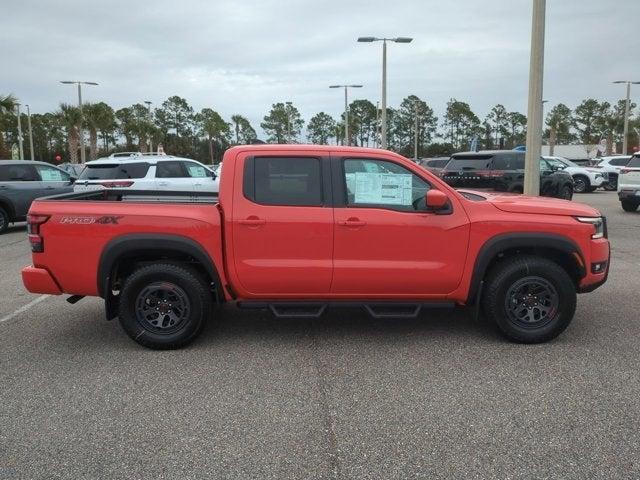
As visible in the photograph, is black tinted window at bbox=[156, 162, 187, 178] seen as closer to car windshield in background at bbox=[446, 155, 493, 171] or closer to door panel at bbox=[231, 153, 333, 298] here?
car windshield in background at bbox=[446, 155, 493, 171]

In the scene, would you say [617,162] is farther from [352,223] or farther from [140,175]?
[352,223]

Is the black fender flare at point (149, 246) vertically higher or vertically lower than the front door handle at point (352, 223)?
lower

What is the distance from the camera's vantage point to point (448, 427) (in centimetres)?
354

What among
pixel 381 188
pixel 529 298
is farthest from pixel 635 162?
pixel 381 188

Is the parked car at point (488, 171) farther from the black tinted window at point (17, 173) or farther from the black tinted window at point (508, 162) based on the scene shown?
the black tinted window at point (17, 173)

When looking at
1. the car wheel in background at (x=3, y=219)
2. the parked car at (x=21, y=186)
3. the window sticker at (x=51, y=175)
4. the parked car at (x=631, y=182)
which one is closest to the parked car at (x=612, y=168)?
the parked car at (x=631, y=182)

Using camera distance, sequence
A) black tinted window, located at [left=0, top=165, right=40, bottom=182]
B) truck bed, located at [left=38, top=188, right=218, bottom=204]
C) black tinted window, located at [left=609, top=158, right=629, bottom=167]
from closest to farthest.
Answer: truck bed, located at [left=38, top=188, right=218, bottom=204] < black tinted window, located at [left=0, top=165, right=40, bottom=182] < black tinted window, located at [left=609, top=158, right=629, bottom=167]

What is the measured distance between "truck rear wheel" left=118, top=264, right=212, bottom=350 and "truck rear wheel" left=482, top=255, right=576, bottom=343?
8.24ft

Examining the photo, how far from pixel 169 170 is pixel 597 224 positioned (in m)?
11.2

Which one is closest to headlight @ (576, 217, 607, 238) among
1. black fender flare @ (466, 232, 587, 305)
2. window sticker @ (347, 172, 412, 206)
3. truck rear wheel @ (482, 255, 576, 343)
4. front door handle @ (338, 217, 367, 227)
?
black fender flare @ (466, 232, 587, 305)

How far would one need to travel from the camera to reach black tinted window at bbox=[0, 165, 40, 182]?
1338 centimetres

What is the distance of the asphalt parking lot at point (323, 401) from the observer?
10.4 feet

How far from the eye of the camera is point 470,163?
15.7 meters

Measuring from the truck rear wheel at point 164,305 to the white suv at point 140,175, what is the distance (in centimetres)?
771
